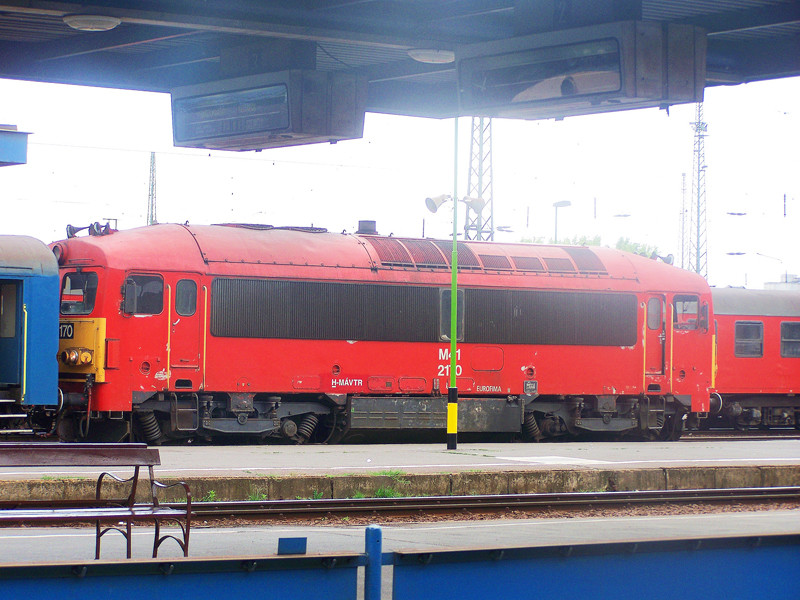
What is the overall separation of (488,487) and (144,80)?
7423 mm

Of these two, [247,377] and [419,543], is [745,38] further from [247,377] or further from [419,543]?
[247,377]

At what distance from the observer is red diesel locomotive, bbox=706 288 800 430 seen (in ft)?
96.2

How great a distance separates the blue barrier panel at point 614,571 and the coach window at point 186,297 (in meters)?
15.8

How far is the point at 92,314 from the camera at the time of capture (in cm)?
1981

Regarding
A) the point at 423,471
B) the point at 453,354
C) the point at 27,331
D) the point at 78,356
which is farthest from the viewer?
the point at 453,354

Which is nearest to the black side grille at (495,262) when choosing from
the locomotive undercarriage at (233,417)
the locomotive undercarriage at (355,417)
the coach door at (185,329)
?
the locomotive undercarriage at (355,417)

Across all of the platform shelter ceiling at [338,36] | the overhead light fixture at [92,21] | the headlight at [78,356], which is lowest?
the headlight at [78,356]

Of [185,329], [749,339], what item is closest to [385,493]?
[185,329]

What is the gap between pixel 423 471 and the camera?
15.8 metres

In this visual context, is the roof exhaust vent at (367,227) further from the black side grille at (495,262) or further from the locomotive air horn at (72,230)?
the locomotive air horn at (72,230)

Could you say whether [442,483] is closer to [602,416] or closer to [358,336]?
[358,336]

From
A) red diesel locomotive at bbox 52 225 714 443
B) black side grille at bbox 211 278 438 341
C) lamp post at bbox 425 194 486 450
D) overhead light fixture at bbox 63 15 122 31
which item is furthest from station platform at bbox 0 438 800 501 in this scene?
overhead light fixture at bbox 63 15 122 31

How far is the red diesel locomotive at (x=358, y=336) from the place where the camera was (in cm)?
1994

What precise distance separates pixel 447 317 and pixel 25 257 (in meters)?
7.92
